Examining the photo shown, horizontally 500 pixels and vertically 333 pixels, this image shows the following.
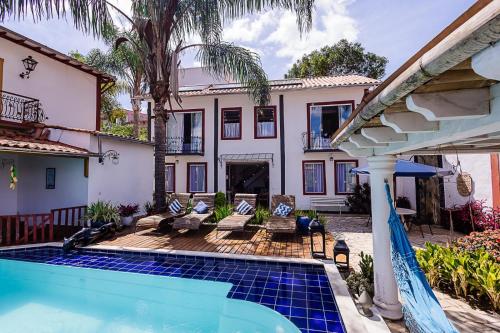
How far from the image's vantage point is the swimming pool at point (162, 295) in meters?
4.20

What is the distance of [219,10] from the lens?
9.24 metres

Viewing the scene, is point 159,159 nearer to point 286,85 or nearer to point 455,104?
point 286,85

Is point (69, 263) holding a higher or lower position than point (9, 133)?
lower

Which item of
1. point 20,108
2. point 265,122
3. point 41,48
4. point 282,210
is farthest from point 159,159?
point 265,122

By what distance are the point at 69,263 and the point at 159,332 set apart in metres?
3.63

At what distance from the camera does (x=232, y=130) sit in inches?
627

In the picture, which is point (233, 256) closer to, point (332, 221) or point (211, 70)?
point (332, 221)

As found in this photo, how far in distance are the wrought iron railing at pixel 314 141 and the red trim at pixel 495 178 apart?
7.29 m

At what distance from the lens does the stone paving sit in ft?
12.1

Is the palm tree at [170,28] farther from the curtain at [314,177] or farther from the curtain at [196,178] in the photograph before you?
the curtain at [314,177]

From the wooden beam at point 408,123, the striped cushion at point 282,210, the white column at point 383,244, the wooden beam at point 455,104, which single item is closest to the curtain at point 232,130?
the striped cushion at point 282,210

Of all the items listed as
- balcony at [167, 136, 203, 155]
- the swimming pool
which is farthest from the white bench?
the swimming pool

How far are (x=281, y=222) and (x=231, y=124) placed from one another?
29.9 ft

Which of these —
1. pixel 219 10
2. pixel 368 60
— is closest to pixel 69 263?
pixel 219 10
